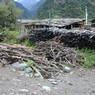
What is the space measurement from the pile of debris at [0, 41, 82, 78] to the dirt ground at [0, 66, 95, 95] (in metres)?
0.64

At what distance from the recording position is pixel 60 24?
88.7 ft

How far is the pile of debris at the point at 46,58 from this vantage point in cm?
857

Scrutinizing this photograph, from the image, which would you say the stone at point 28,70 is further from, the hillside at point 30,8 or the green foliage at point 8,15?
the hillside at point 30,8

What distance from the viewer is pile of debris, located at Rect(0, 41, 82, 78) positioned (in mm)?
8575

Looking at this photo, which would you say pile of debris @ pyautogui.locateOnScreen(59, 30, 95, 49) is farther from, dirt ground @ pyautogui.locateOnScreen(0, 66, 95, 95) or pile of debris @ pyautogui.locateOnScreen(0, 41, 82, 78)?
dirt ground @ pyautogui.locateOnScreen(0, 66, 95, 95)

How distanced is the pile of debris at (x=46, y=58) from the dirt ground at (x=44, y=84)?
2.11 ft

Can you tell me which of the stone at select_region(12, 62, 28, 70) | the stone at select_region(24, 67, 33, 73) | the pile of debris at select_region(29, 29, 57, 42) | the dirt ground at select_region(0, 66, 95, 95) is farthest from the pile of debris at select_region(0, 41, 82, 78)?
the pile of debris at select_region(29, 29, 57, 42)

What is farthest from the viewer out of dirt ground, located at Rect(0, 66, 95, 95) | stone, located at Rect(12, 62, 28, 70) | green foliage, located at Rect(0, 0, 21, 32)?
green foliage, located at Rect(0, 0, 21, 32)

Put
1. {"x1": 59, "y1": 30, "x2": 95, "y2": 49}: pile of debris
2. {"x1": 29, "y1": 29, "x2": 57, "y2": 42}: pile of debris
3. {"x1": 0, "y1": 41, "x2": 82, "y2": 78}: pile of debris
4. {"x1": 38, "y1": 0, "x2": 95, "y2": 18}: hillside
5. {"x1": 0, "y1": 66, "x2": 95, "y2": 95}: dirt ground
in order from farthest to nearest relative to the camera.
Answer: {"x1": 38, "y1": 0, "x2": 95, "y2": 18}: hillside < {"x1": 29, "y1": 29, "x2": 57, "y2": 42}: pile of debris < {"x1": 59, "y1": 30, "x2": 95, "y2": 49}: pile of debris < {"x1": 0, "y1": 41, "x2": 82, "y2": 78}: pile of debris < {"x1": 0, "y1": 66, "x2": 95, "y2": 95}: dirt ground

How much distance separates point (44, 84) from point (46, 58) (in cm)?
324

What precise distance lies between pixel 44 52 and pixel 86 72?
8.42 ft

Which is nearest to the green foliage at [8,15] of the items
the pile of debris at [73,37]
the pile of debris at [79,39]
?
the pile of debris at [73,37]

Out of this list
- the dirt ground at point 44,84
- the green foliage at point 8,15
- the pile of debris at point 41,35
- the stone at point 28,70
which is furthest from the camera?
the green foliage at point 8,15

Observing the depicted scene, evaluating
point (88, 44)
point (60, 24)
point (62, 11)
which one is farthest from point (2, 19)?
point (88, 44)
